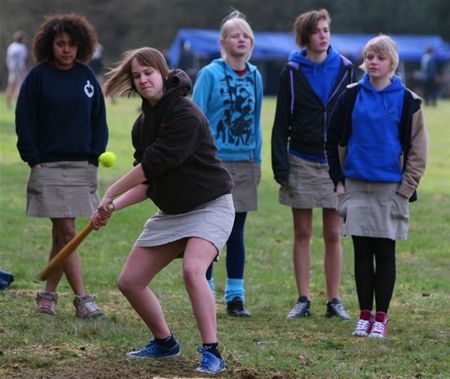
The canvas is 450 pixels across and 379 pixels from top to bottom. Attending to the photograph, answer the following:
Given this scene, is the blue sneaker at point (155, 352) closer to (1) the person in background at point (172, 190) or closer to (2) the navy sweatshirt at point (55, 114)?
(1) the person in background at point (172, 190)

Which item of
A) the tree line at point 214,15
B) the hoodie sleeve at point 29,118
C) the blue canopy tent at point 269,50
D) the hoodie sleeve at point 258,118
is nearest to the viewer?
the hoodie sleeve at point 29,118

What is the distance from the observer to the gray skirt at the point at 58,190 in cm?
727

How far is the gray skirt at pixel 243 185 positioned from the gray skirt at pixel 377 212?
1.02 metres

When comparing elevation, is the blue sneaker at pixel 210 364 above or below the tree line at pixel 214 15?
below

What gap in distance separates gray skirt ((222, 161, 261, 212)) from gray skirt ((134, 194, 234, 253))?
6.04ft

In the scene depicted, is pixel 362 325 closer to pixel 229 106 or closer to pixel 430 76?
pixel 229 106

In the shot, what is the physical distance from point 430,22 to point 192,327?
6082cm

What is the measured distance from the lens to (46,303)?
24.4 feet

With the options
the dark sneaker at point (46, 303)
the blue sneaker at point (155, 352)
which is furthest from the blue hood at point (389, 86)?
the dark sneaker at point (46, 303)

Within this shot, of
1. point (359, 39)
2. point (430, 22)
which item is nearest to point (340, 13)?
point (430, 22)

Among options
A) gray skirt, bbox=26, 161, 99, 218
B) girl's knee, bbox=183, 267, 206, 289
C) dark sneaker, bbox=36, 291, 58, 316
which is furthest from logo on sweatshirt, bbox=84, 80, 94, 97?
girl's knee, bbox=183, 267, 206, 289

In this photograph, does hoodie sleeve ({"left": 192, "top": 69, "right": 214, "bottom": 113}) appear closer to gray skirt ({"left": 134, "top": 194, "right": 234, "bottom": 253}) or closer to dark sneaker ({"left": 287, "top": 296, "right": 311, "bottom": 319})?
dark sneaker ({"left": 287, "top": 296, "right": 311, "bottom": 319})

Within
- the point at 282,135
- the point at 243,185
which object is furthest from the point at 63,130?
the point at 282,135

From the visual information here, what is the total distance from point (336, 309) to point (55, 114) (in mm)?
2453
